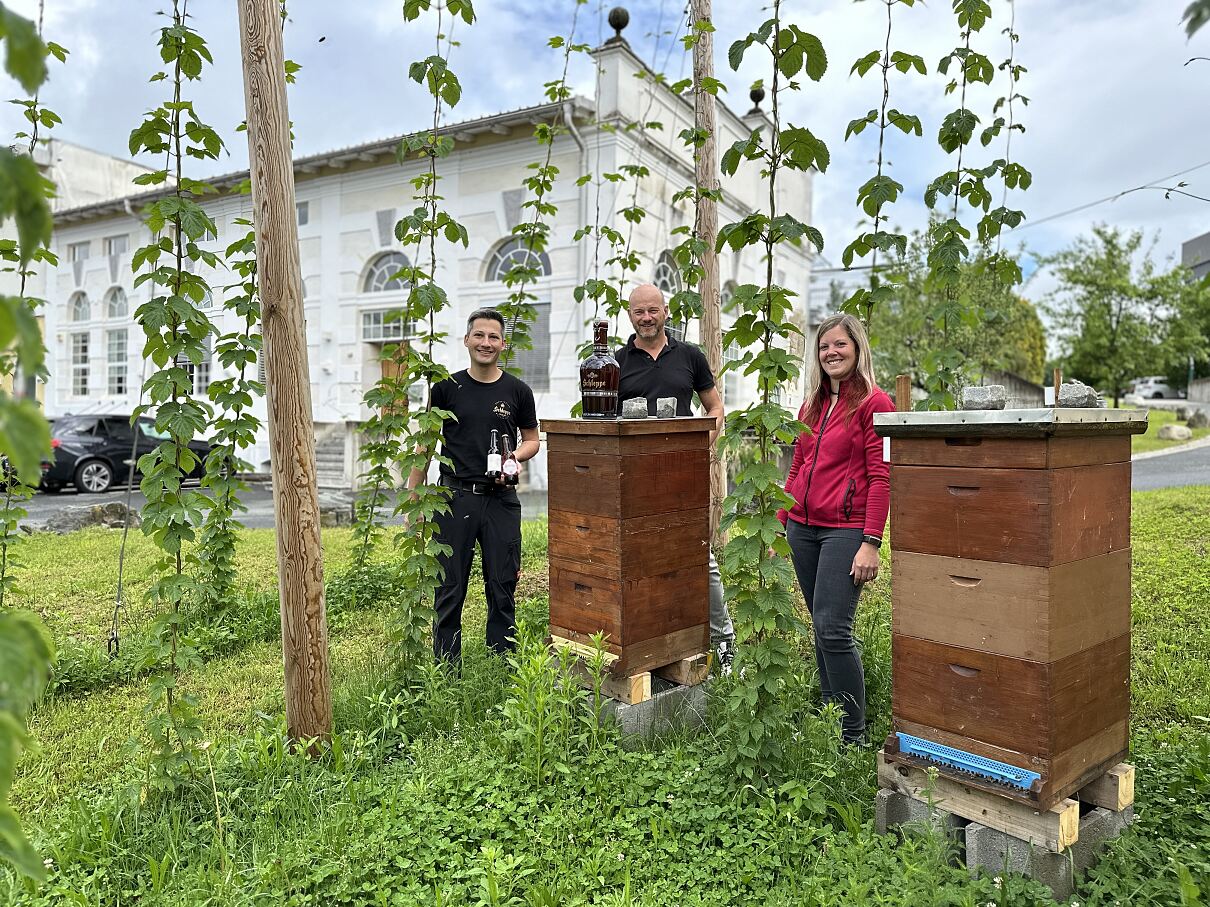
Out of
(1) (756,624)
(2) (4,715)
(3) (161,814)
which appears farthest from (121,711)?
(2) (4,715)

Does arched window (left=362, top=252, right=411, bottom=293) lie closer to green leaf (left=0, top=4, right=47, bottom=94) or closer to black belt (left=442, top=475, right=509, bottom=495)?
black belt (left=442, top=475, right=509, bottom=495)

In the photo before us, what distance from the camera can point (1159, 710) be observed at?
3.77 m

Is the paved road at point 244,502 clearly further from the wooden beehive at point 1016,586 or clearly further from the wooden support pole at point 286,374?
the wooden beehive at point 1016,586

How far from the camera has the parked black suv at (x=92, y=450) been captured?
1466 cm

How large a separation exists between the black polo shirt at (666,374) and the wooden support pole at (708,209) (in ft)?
2.96

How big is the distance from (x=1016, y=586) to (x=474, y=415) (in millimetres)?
2938

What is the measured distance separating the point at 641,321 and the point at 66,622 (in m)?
4.97

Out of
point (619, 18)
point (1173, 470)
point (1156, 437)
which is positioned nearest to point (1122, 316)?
point (1156, 437)

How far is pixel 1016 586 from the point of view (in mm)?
2443

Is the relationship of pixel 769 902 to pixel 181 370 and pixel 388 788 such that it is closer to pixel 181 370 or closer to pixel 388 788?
pixel 388 788

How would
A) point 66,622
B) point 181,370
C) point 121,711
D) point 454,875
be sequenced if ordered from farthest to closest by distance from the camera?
point 66,622 → point 121,711 → point 181,370 → point 454,875

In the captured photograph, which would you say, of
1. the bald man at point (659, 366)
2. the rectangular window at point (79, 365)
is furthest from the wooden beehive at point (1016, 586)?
the rectangular window at point (79, 365)

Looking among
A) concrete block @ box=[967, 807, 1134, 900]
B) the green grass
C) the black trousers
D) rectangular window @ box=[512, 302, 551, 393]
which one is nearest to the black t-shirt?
the black trousers

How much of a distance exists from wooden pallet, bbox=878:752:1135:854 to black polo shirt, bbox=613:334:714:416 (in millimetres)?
2201
